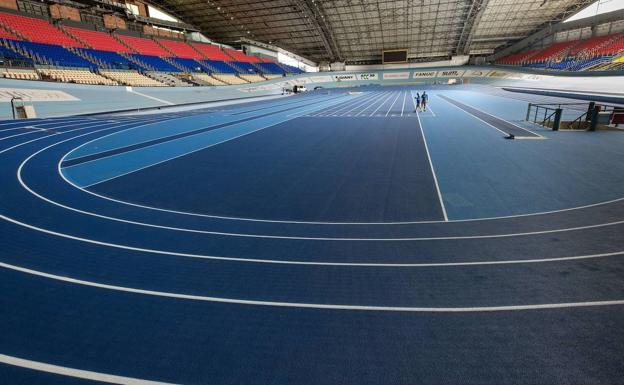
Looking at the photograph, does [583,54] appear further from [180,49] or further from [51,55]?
[51,55]

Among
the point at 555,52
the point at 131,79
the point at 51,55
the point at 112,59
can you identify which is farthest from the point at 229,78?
the point at 555,52

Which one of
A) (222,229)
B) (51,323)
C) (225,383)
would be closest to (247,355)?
(225,383)

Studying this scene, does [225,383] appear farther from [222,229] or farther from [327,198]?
[327,198]

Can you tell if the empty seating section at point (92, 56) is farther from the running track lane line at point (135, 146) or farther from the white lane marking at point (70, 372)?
the white lane marking at point (70, 372)

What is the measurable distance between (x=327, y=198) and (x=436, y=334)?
178 inches

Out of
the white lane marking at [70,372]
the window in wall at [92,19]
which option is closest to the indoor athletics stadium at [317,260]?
the white lane marking at [70,372]

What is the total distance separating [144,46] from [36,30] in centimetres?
1249

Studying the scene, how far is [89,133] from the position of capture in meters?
15.7

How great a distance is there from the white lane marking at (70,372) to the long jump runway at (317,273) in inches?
0.6

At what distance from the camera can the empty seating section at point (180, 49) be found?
45844 mm

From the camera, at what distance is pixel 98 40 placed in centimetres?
3631

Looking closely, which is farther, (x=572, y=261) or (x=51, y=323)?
(x=572, y=261)

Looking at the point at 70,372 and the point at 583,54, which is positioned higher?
the point at 583,54

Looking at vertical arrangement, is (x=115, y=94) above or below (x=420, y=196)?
above
